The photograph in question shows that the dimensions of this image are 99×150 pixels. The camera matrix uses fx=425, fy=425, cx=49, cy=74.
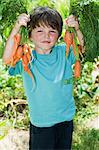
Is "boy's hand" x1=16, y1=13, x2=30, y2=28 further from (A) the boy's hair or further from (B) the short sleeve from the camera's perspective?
(B) the short sleeve

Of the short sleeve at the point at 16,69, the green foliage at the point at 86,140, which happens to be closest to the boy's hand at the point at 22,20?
the short sleeve at the point at 16,69

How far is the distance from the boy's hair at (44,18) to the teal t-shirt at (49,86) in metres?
0.16

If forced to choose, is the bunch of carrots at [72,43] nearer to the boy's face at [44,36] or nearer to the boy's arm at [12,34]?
the boy's face at [44,36]

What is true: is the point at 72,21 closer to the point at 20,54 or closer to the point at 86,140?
the point at 20,54

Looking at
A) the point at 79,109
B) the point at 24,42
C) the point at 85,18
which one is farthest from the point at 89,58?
the point at 79,109

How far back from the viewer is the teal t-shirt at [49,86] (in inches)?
77.5

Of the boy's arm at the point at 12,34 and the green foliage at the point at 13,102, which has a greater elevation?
the boy's arm at the point at 12,34

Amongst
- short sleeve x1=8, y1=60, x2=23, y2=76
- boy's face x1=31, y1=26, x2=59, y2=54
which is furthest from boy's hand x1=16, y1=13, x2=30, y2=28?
short sleeve x1=8, y1=60, x2=23, y2=76

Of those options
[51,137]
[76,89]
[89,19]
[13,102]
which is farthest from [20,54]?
[76,89]

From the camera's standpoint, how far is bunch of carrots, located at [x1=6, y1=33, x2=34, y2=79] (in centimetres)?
183

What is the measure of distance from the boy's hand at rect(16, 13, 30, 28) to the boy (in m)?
0.06

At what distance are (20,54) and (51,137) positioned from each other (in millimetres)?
477

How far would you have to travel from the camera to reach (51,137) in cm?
209

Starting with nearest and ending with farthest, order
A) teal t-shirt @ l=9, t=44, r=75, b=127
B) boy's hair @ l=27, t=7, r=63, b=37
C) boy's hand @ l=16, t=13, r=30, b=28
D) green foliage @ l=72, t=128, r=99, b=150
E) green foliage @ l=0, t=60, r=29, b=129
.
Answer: boy's hand @ l=16, t=13, r=30, b=28, boy's hair @ l=27, t=7, r=63, b=37, teal t-shirt @ l=9, t=44, r=75, b=127, green foliage @ l=72, t=128, r=99, b=150, green foliage @ l=0, t=60, r=29, b=129
